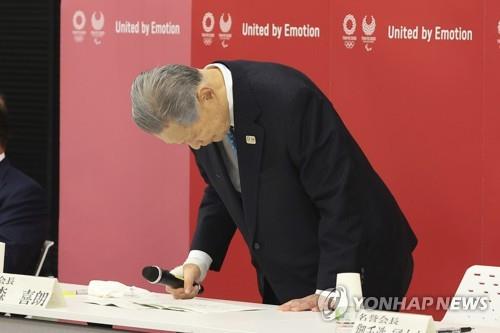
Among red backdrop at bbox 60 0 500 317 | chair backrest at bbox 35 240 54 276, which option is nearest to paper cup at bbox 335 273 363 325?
red backdrop at bbox 60 0 500 317

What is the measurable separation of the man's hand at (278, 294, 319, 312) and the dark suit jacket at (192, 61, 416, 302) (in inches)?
2.2

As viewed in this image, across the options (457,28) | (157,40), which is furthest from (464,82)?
(157,40)

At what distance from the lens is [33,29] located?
6.43 m

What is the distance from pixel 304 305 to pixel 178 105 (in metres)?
0.68

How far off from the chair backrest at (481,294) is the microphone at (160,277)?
82 cm

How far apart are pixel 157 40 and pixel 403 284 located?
91.3 inches

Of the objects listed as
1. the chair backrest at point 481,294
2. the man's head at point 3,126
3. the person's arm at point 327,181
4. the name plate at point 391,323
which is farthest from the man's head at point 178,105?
the man's head at point 3,126

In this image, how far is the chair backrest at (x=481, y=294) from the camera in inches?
141

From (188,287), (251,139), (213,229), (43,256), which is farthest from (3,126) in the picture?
(251,139)

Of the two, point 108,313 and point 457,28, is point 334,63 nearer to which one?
point 457,28

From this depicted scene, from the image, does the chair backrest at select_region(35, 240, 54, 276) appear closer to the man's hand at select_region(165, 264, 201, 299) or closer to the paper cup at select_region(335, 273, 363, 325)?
the man's hand at select_region(165, 264, 201, 299)

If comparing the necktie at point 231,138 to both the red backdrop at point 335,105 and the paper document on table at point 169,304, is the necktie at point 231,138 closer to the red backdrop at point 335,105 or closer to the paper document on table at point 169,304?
the paper document on table at point 169,304

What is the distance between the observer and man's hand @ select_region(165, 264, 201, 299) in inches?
148

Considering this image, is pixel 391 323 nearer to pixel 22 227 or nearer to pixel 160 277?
pixel 160 277
